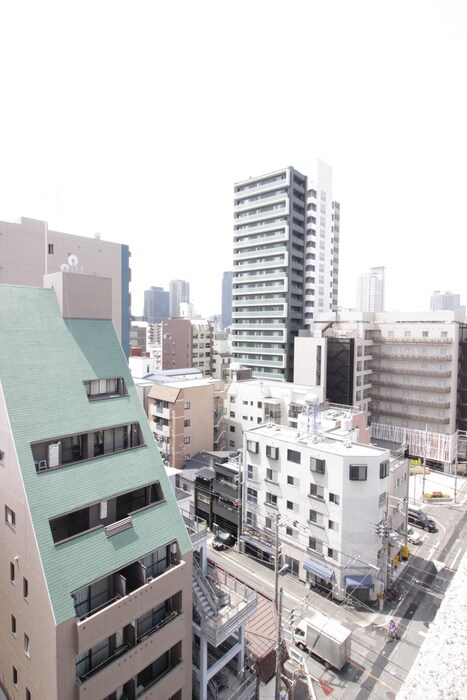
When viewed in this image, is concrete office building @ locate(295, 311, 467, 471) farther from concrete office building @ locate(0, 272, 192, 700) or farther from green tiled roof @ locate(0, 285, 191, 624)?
concrete office building @ locate(0, 272, 192, 700)

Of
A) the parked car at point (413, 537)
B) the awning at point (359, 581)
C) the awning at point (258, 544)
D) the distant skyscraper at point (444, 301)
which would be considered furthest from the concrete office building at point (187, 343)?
the awning at point (359, 581)

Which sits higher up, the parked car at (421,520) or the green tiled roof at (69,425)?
the green tiled roof at (69,425)

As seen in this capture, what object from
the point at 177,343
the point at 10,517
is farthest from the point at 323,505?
the point at 177,343

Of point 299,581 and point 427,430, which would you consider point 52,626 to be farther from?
point 427,430

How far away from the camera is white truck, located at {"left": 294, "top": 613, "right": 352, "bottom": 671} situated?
26.3 metres

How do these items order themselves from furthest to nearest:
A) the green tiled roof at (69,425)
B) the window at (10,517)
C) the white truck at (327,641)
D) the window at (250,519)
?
the window at (250,519), the white truck at (327,641), the window at (10,517), the green tiled roof at (69,425)

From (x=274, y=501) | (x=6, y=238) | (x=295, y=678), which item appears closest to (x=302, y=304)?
(x=274, y=501)

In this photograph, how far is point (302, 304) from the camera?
92.5 m

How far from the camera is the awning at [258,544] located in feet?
124

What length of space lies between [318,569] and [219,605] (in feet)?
50.5

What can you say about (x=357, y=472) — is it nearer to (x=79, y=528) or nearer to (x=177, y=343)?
(x=79, y=528)

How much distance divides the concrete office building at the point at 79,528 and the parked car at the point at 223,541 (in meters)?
22.1

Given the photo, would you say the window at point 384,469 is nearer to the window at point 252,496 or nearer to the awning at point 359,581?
the awning at point 359,581

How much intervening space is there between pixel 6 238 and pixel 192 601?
3170cm
